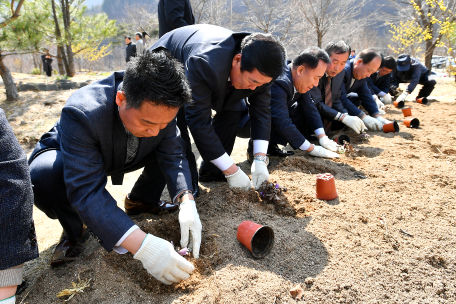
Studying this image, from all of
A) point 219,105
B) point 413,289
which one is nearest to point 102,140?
A: point 219,105

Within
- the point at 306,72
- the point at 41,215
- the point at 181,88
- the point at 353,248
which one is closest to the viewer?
the point at 181,88

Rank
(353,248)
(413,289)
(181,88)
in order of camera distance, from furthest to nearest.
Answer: (353,248)
(413,289)
(181,88)

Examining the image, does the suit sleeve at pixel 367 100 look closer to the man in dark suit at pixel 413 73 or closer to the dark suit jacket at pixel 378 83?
the dark suit jacket at pixel 378 83

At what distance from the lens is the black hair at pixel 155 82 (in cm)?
139

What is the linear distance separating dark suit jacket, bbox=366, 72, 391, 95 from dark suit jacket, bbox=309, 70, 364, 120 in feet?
7.24

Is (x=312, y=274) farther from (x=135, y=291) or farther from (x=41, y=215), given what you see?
(x=41, y=215)

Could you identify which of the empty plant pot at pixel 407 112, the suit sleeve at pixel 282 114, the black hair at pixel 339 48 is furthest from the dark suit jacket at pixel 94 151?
the empty plant pot at pixel 407 112

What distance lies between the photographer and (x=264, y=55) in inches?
79.2

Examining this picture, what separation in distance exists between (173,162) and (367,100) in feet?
14.0

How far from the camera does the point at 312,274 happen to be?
166 centimetres

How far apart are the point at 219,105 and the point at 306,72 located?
1115mm

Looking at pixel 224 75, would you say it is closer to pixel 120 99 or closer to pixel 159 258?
pixel 120 99

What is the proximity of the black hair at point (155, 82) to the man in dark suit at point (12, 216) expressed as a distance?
0.54 m

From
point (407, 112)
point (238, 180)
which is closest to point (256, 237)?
point (238, 180)
